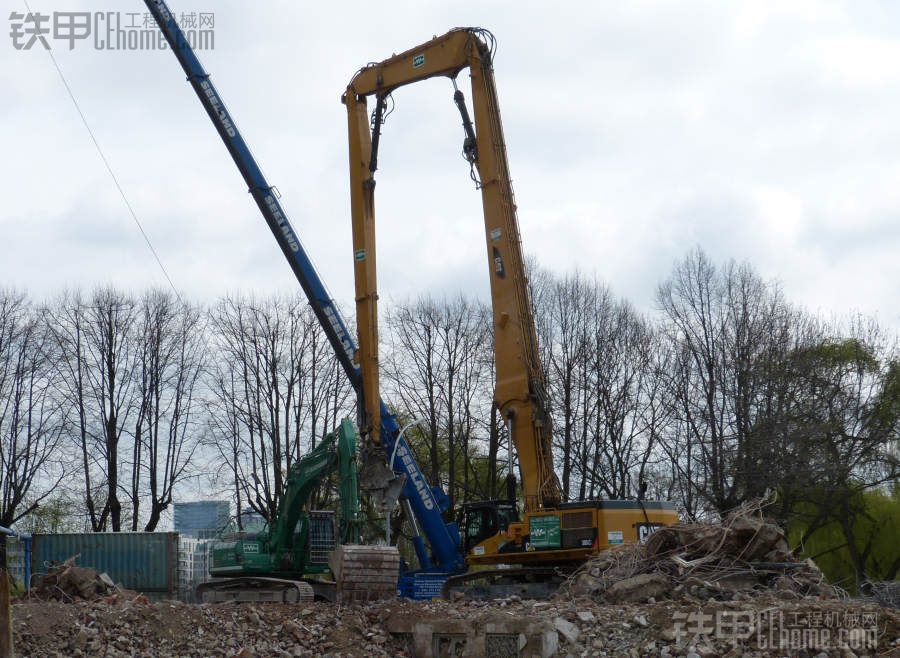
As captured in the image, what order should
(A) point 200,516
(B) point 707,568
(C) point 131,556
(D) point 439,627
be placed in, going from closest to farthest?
(D) point 439,627
(B) point 707,568
(C) point 131,556
(A) point 200,516

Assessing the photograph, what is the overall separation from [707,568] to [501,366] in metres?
5.61

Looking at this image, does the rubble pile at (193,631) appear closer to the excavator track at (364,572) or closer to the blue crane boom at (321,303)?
the excavator track at (364,572)

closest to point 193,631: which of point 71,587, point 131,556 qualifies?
point 71,587

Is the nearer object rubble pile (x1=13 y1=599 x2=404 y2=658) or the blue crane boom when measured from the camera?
rubble pile (x1=13 y1=599 x2=404 y2=658)

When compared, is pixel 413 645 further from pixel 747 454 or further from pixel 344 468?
pixel 747 454

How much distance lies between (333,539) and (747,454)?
53.3ft

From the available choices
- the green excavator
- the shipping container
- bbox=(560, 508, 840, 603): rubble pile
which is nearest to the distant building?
the shipping container

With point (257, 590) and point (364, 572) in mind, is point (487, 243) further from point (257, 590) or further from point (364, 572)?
point (257, 590)

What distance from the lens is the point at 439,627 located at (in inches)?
485

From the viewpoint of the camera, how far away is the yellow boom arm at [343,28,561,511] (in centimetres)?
1727

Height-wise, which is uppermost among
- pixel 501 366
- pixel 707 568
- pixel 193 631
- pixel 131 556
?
pixel 501 366

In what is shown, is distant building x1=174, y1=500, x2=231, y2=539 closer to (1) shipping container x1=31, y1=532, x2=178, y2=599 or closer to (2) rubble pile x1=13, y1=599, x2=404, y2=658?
(1) shipping container x1=31, y1=532, x2=178, y2=599

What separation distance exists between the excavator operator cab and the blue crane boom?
77 cm

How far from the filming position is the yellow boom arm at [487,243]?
17.3m
